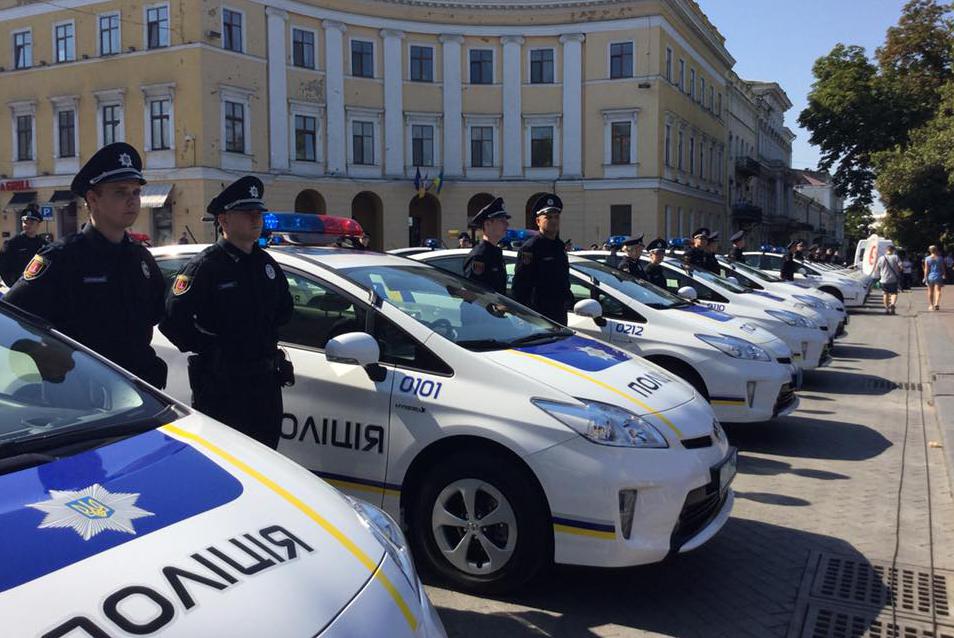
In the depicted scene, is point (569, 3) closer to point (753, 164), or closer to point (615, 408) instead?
point (753, 164)

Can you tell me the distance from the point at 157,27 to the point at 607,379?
35206mm

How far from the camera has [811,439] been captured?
306 inches

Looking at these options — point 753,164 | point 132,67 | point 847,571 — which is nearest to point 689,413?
point 847,571

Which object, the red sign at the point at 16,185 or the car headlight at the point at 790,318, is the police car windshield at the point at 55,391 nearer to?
the car headlight at the point at 790,318

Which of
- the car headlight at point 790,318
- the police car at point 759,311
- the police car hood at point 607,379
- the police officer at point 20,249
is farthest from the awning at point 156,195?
the police car hood at point 607,379

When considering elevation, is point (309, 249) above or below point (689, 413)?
above

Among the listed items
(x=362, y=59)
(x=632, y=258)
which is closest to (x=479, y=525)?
(x=632, y=258)

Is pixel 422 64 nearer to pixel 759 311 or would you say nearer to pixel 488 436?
pixel 759 311

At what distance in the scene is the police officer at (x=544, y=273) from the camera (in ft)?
22.8

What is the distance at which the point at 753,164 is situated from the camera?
6450 cm

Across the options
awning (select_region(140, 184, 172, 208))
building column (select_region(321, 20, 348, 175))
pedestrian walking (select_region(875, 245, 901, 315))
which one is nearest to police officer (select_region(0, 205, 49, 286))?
pedestrian walking (select_region(875, 245, 901, 315))

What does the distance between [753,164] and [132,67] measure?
45.1 m

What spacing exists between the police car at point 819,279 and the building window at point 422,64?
76.1 ft

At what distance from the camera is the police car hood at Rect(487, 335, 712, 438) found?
4.19 m
